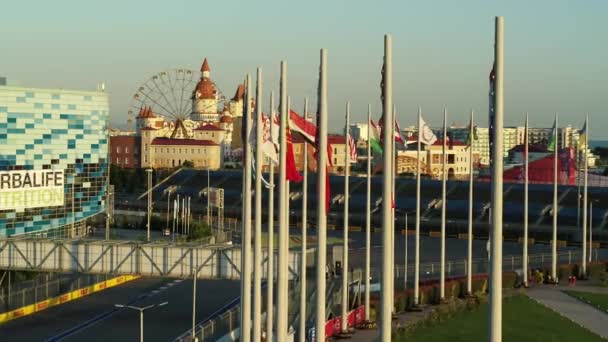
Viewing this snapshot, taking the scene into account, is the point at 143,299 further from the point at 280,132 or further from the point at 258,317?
the point at 280,132

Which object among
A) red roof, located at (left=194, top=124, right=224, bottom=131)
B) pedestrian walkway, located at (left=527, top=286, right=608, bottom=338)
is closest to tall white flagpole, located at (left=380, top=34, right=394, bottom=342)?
pedestrian walkway, located at (left=527, top=286, right=608, bottom=338)

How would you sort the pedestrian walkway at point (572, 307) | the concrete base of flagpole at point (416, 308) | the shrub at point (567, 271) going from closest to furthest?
the pedestrian walkway at point (572, 307) < the concrete base of flagpole at point (416, 308) < the shrub at point (567, 271)

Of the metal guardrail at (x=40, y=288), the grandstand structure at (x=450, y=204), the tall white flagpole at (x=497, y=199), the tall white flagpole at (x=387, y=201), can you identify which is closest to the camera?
the tall white flagpole at (x=497, y=199)

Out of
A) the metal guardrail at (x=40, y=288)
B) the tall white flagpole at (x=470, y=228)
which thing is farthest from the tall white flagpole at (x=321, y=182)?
the metal guardrail at (x=40, y=288)

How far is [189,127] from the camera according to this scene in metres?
197

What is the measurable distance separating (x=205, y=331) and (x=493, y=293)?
854 inches

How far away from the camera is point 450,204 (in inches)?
3632

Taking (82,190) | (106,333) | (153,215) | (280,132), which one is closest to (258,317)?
(280,132)

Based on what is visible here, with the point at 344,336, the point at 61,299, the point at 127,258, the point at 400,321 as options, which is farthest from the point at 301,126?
the point at 61,299

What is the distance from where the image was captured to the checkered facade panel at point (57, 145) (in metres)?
65.0

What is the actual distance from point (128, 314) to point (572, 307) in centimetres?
2301

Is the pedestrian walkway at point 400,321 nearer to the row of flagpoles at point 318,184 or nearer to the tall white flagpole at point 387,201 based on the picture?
the row of flagpoles at point 318,184

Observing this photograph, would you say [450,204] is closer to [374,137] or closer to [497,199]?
[374,137]

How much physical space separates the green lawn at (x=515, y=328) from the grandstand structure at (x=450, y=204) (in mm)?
32598
